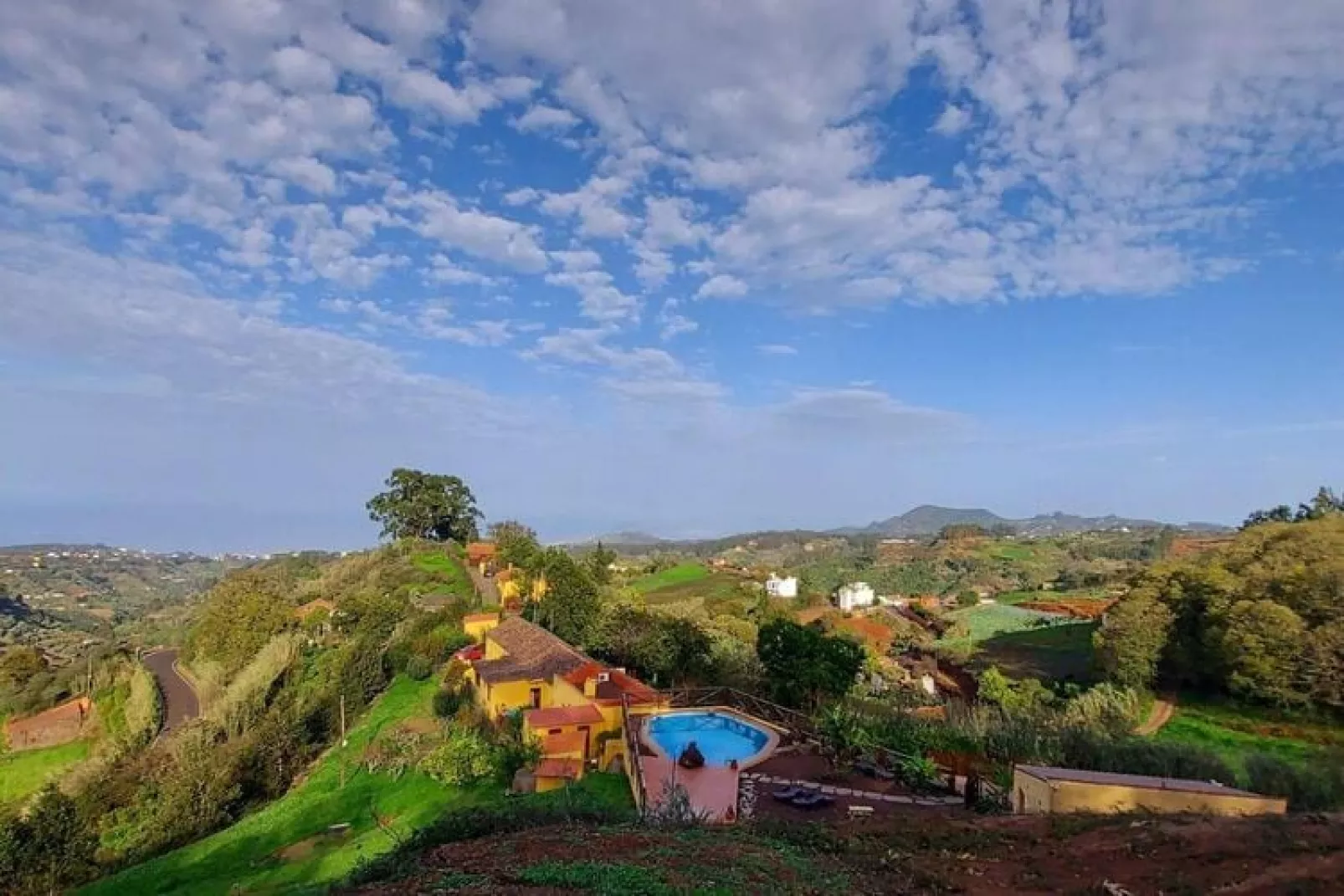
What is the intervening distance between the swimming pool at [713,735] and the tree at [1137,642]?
1468 centimetres

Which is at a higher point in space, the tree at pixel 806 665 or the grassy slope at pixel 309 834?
the tree at pixel 806 665

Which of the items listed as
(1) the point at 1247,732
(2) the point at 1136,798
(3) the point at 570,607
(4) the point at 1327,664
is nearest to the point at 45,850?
(3) the point at 570,607

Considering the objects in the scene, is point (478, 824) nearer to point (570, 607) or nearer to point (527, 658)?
point (527, 658)

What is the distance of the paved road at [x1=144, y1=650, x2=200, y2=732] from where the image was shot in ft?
108

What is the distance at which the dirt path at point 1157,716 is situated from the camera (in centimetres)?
2262

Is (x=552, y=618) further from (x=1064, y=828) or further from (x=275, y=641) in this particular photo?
(x=1064, y=828)

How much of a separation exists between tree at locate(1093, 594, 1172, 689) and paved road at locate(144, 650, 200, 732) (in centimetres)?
3407

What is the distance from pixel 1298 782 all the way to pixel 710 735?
1098cm

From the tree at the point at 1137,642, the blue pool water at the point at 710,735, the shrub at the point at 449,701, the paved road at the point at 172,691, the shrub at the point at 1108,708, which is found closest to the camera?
the blue pool water at the point at 710,735

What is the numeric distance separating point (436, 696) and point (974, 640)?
29.3m

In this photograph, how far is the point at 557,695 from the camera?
826 inches

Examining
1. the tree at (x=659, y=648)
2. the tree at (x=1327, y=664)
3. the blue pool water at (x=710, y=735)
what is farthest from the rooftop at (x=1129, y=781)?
the tree at (x=659, y=648)

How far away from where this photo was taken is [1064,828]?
9.91 m

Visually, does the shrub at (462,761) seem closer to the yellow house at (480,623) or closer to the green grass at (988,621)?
the yellow house at (480,623)
